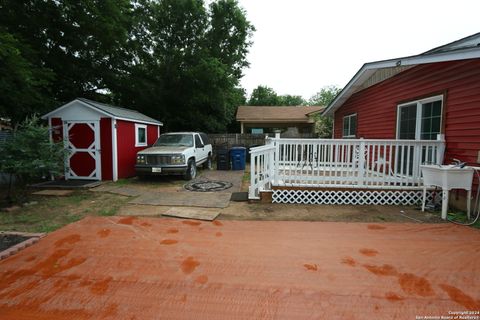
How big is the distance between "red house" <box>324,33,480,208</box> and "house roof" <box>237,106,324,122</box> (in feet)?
25.9

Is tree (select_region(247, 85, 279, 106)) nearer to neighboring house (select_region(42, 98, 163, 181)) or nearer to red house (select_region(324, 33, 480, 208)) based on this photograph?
red house (select_region(324, 33, 480, 208))

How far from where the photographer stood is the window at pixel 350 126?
9917mm

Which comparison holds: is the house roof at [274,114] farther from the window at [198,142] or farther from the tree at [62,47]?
the tree at [62,47]

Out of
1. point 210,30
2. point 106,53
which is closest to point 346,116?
point 210,30

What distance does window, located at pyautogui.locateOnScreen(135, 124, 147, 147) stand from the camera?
9.44 m

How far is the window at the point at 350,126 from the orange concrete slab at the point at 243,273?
6.54 metres

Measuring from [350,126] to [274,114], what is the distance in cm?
824

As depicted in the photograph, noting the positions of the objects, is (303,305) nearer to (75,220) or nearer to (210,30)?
(75,220)

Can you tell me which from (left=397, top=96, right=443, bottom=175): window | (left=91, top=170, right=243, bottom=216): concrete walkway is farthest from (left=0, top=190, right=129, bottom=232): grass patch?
(left=397, top=96, right=443, bottom=175): window

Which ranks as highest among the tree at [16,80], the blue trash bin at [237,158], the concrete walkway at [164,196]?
the tree at [16,80]

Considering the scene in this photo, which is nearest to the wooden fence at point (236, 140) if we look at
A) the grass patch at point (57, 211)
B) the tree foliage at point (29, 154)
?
the grass patch at point (57, 211)

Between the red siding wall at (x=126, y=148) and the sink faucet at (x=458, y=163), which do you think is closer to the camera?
the sink faucet at (x=458, y=163)

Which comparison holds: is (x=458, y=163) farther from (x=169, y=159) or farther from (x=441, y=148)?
(x=169, y=159)

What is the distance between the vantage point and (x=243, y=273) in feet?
8.69
